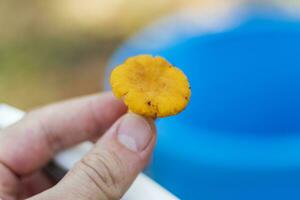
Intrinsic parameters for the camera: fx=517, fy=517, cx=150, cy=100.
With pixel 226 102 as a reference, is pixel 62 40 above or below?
above

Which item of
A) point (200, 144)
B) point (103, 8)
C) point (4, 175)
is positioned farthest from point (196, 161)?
point (103, 8)

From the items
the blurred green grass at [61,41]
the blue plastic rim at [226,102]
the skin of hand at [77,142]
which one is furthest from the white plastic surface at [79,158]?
the blurred green grass at [61,41]

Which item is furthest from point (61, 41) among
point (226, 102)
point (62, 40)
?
point (226, 102)

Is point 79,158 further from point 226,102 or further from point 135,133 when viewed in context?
point 226,102

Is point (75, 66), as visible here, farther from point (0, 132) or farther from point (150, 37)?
point (0, 132)

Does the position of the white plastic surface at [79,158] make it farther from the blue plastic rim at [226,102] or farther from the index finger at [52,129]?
the blue plastic rim at [226,102]
